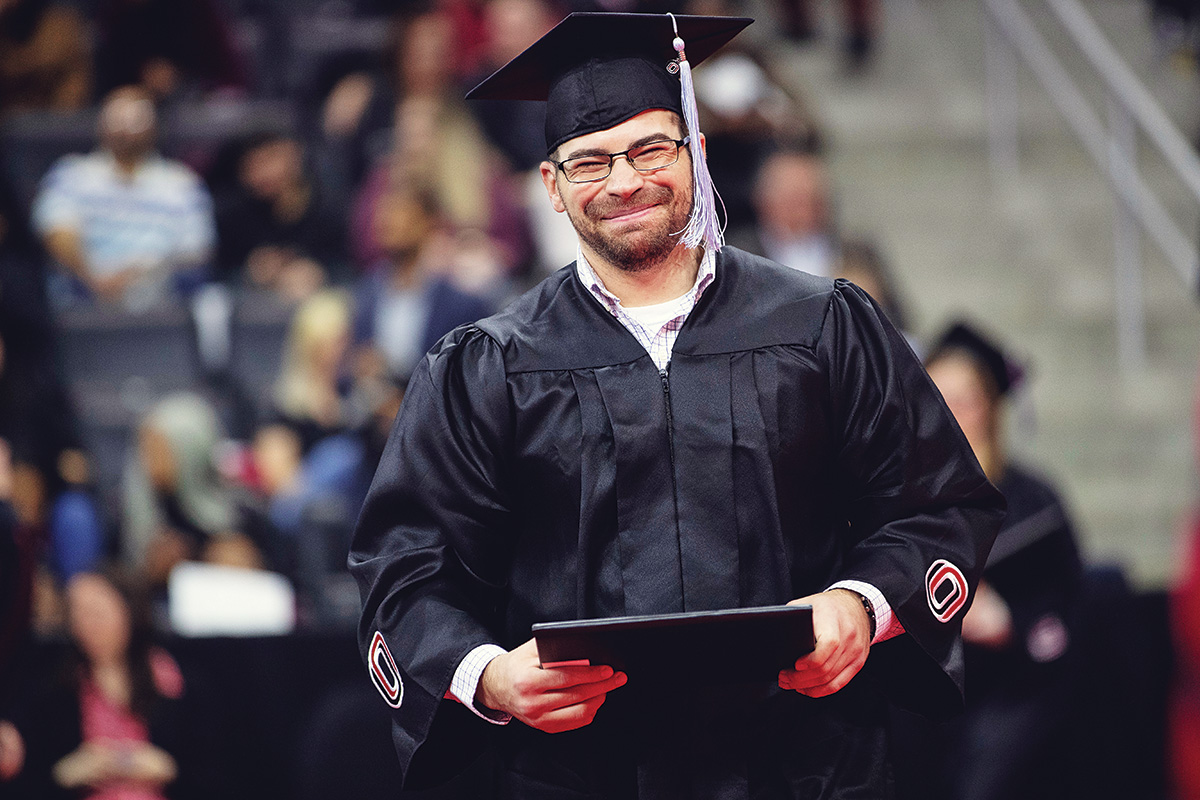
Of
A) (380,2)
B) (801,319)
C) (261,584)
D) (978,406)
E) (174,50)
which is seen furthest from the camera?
(380,2)

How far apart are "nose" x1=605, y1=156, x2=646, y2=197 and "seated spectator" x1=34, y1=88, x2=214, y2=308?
4806 millimetres

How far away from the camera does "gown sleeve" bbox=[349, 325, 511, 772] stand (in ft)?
7.16

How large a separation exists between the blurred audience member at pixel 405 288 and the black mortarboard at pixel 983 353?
2203 millimetres

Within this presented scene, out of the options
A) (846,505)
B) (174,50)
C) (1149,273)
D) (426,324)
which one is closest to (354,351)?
(426,324)

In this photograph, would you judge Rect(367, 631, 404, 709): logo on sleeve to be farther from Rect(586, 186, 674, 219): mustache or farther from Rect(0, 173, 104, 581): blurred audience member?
Rect(0, 173, 104, 581): blurred audience member

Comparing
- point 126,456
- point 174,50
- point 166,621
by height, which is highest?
point 174,50

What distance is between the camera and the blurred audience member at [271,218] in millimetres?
6754

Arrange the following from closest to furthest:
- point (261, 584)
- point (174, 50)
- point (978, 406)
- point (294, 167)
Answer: point (978, 406), point (261, 584), point (294, 167), point (174, 50)

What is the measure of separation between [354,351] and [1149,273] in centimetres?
335

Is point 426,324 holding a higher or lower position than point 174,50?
lower

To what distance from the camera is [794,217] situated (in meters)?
5.72

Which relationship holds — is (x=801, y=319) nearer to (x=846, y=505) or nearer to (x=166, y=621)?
(x=846, y=505)

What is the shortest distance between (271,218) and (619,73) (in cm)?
486

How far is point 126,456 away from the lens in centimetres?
606
